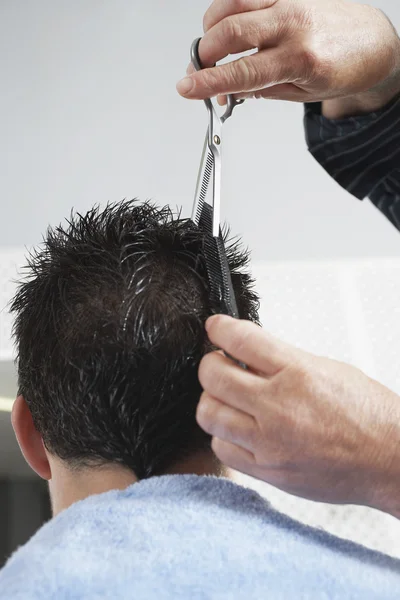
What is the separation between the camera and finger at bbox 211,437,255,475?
0.58 meters

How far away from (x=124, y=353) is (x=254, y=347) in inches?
6.2

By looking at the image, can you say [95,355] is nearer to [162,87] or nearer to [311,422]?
[311,422]

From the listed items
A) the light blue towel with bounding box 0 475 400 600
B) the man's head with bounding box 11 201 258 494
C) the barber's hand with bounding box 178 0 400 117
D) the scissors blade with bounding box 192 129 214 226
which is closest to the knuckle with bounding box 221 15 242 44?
the barber's hand with bounding box 178 0 400 117

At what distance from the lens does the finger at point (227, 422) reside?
557mm

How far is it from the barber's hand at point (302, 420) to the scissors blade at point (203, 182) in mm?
217

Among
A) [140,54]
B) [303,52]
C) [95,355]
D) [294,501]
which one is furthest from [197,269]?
[140,54]

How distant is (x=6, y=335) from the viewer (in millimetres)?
1310

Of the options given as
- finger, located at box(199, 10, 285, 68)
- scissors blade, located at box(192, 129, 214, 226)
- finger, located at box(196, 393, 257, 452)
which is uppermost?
finger, located at box(199, 10, 285, 68)

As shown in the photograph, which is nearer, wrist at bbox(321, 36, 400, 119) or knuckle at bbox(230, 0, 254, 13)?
knuckle at bbox(230, 0, 254, 13)

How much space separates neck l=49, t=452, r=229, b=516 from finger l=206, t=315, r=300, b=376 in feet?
0.58

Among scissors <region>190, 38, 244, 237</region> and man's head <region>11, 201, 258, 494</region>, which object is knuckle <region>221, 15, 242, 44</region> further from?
man's head <region>11, 201, 258, 494</region>

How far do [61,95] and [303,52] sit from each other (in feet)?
2.98

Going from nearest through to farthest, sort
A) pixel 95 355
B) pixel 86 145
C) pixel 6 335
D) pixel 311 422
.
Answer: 1. pixel 311 422
2. pixel 95 355
3. pixel 6 335
4. pixel 86 145

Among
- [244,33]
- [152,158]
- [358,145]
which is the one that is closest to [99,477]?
[244,33]
